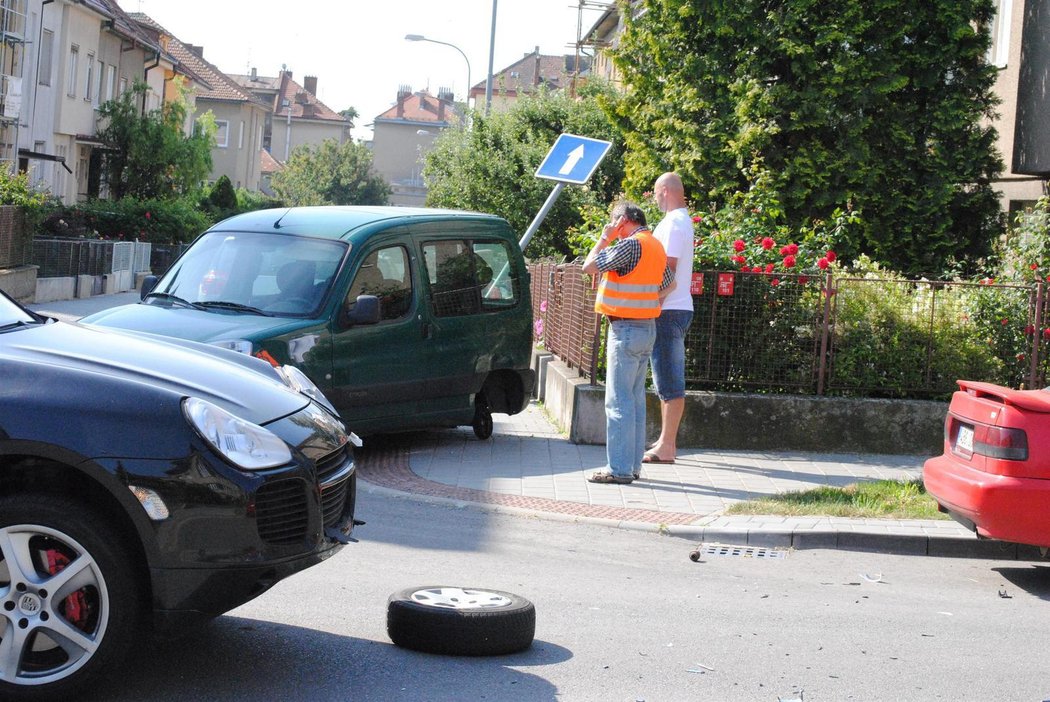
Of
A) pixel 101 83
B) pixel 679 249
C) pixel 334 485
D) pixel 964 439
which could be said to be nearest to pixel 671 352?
pixel 679 249

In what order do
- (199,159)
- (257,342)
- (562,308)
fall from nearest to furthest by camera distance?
(257,342) → (562,308) → (199,159)

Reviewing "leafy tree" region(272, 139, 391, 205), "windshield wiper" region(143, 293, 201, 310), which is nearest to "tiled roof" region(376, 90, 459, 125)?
"leafy tree" region(272, 139, 391, 205)

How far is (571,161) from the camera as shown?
511 inches

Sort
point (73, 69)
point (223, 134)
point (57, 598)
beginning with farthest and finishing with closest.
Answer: point (223, 134)
point (73, 69)
point (57, 598)

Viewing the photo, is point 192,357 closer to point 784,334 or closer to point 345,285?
point 345,285

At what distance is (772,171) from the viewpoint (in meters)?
15.9

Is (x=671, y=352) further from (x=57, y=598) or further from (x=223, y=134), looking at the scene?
(x=223, y=134)

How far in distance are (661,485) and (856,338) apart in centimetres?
295

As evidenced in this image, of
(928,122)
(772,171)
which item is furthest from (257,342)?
(928,122)

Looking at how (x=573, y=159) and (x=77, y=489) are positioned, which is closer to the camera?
(x=77, y=489)

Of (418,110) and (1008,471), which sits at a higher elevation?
(418,110)

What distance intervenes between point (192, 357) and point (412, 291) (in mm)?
5283

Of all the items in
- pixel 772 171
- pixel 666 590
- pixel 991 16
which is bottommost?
pixel 666 590

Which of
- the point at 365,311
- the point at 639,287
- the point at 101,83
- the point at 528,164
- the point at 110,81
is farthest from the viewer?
the point at 110,81
